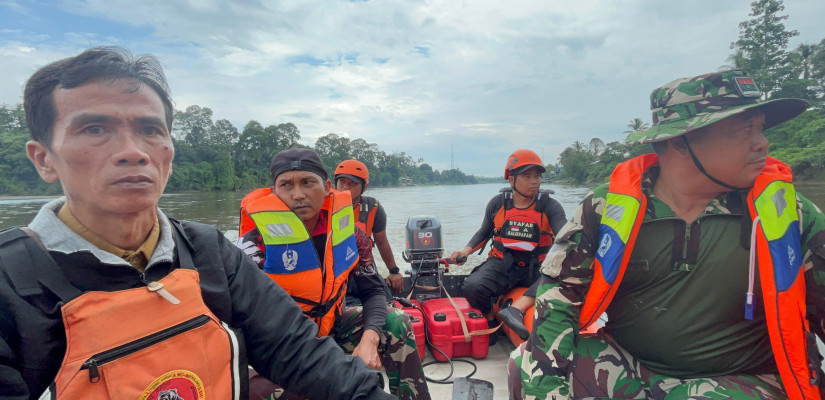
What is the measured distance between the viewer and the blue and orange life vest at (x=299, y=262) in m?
1.87

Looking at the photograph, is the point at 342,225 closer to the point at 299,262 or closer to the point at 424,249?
the point at 299,262

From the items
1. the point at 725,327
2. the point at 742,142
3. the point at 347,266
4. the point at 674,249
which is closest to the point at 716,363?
the point at 725,327

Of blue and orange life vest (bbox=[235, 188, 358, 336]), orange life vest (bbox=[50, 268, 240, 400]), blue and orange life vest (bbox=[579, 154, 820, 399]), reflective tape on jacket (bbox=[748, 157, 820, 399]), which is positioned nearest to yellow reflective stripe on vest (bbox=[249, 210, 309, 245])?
blue and orange life vest (bbox=[235, 188, 358, 336])

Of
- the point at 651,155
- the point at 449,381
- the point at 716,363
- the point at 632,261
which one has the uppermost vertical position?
the point at 651,155

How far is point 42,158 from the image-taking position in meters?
0.93

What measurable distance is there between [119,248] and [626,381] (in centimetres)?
170

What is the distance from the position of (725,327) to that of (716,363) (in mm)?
129

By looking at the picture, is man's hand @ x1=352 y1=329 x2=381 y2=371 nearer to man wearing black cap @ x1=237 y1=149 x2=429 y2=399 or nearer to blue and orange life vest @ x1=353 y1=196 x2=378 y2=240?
man wearing black cap @ x1=237 y1=149 x2=429 y2=399

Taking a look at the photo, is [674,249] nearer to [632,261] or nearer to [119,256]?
[632,261]

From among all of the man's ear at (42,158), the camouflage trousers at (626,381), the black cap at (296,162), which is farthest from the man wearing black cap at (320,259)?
the man's ear at (42,158)

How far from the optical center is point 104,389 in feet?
2.59

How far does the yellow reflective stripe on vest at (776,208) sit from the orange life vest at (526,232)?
2.17m

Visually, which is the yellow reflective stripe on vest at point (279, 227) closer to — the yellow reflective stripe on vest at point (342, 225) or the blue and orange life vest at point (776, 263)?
the yellow reflective stripe on vest at point (342, 225)

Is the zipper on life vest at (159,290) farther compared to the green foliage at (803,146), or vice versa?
the green foliage at (803,146)
